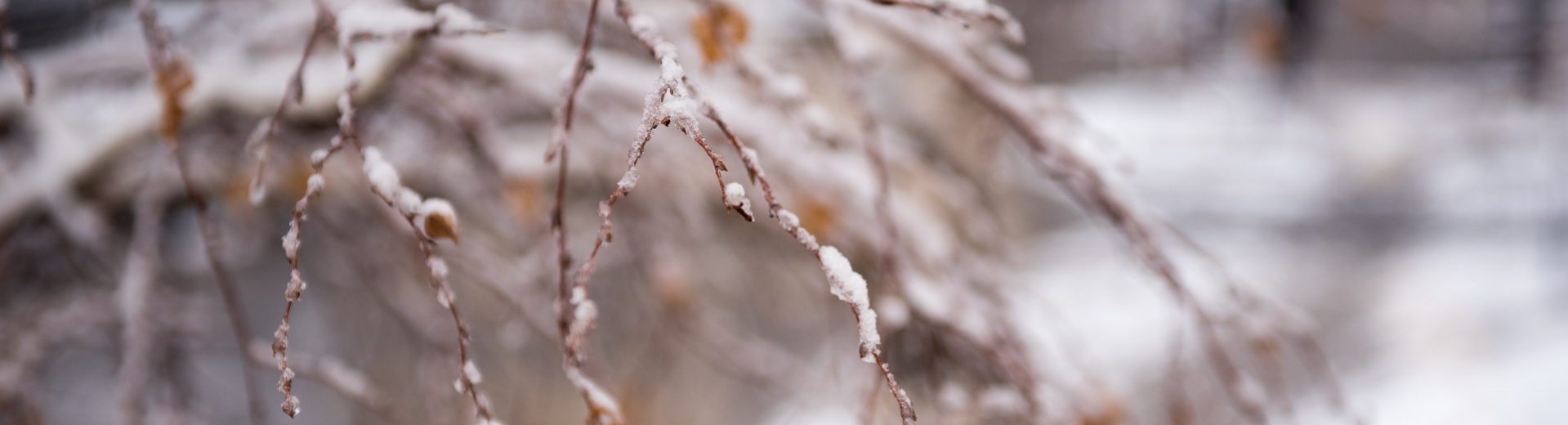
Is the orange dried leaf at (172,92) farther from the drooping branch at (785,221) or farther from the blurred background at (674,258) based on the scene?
the drooping branch at (785,221)

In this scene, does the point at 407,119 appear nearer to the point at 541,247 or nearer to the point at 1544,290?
the point at 541,247

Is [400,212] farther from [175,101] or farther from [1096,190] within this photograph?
[1096,190]

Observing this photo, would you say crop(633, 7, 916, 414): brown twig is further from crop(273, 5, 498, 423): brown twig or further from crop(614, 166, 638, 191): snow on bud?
crop(273, 5, 498, 423): brown twig

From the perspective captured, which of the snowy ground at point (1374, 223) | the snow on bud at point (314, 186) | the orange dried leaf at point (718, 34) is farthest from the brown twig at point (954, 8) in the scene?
the snowy ground at point (1374, 223)

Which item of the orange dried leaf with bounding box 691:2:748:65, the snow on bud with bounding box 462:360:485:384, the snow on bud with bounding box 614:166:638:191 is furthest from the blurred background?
the snow on bud with bounding box 462:360:485:384

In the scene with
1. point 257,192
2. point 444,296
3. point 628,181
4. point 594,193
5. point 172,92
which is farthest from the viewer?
point 594,193

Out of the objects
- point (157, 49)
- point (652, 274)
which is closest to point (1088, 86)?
point (652, 274)

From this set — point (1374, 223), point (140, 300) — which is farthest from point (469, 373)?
point (1374, 223)

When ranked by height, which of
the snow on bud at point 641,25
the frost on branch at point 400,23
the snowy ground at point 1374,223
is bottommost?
the snowy ground at point 1374,223
